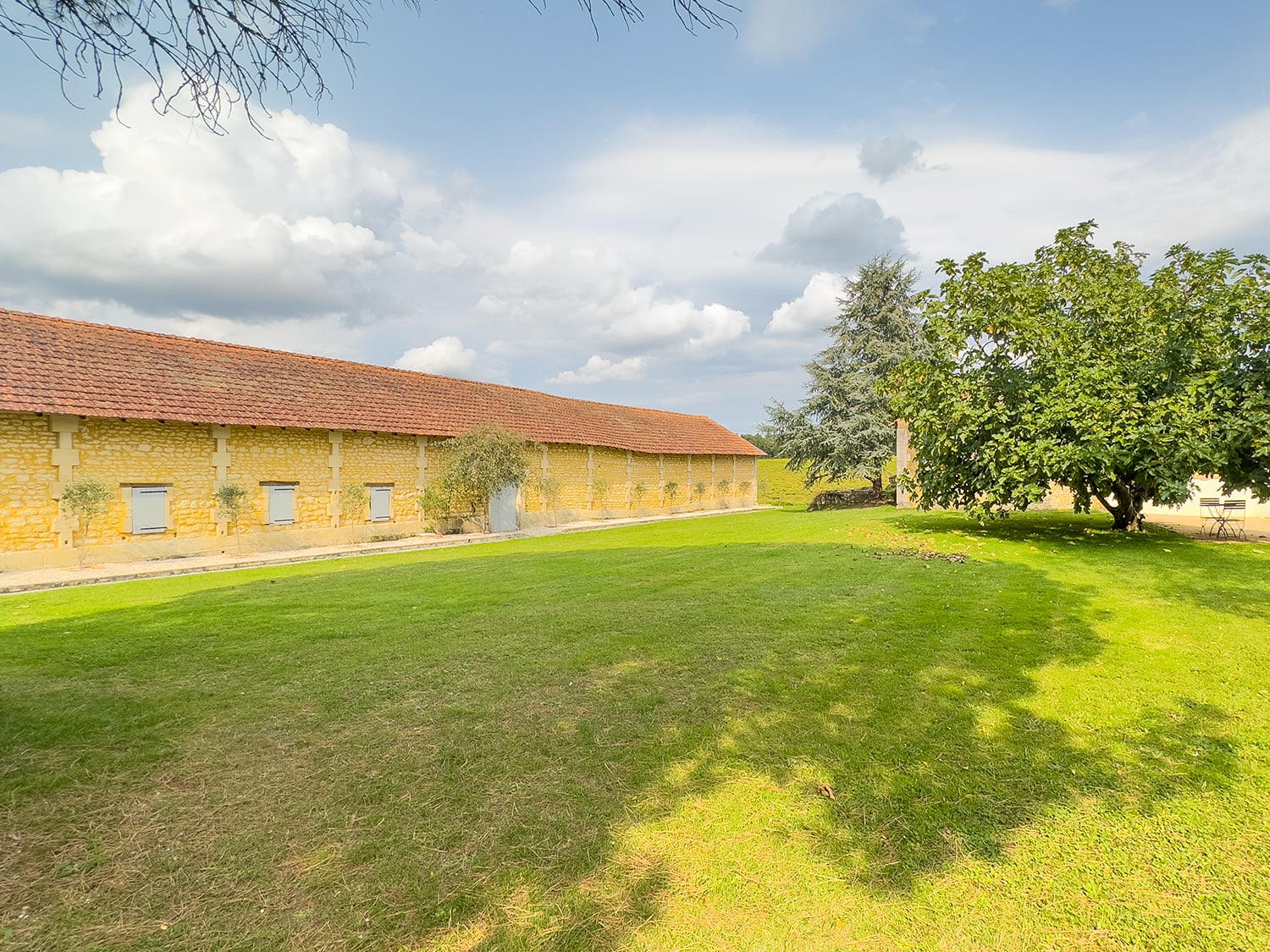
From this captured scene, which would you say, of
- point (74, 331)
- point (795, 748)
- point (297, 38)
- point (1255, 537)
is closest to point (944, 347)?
point (1255, 537)

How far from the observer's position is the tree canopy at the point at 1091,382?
11445 millimetres

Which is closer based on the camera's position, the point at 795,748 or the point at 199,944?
the point at 199,944

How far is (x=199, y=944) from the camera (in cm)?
234

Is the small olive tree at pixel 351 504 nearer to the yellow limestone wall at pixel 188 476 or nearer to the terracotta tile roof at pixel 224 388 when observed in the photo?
the yellow limestone wall at pixel 188 476

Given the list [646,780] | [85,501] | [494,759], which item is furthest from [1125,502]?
[85,501]

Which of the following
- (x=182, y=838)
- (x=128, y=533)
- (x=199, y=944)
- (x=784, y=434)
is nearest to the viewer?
(x=199, y=944)

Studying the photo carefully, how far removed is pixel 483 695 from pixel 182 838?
2161 mm

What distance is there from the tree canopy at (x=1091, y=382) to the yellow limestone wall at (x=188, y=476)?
1600 centimetres

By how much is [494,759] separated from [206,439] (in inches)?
699

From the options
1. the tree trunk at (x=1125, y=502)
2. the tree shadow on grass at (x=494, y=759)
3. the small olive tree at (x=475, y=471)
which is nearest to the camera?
the tree shadow on grass at (x=494, y=759)

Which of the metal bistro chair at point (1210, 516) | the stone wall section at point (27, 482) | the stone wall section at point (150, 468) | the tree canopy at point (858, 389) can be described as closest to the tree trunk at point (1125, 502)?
the metal bistro chair at point (1210, 516)

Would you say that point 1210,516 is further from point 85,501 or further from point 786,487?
point 786,487

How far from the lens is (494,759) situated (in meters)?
3.82

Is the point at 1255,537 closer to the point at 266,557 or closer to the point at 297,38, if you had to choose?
the point at 297,38
